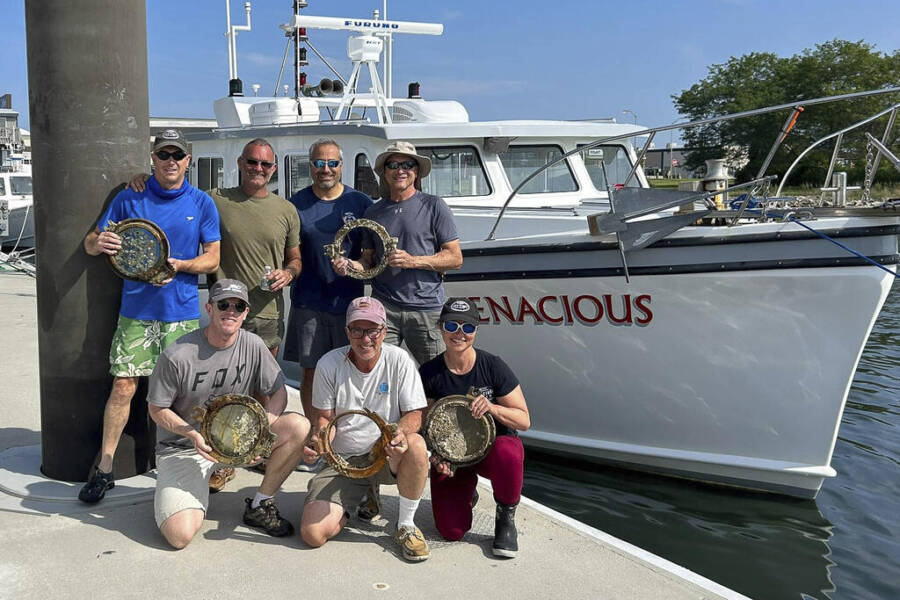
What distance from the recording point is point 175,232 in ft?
12.8

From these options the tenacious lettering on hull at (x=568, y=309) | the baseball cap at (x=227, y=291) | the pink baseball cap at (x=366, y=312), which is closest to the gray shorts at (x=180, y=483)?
the baseball cap at (x=227, y=291)

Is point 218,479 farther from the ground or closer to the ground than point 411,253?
closer to the ground

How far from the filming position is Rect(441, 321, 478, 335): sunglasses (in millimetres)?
3588

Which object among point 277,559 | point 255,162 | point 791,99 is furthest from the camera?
point 791,99

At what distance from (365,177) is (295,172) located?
2.87 feet

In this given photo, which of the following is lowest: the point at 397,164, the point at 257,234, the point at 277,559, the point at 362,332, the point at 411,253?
the point at 277,559

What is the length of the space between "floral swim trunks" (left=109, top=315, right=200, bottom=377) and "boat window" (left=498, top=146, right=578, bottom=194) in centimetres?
396

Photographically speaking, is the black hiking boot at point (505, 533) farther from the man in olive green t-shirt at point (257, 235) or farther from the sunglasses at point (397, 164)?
the sunglasses at point (397, 164)

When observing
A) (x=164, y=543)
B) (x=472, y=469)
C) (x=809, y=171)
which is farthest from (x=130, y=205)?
(x=809, y=171)

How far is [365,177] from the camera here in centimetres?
689

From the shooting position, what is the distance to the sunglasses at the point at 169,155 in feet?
12.4

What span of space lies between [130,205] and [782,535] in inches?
170

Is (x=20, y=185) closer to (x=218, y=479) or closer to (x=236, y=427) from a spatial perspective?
(x=218, y=479)

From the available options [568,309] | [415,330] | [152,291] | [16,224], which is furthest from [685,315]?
[16,224]
